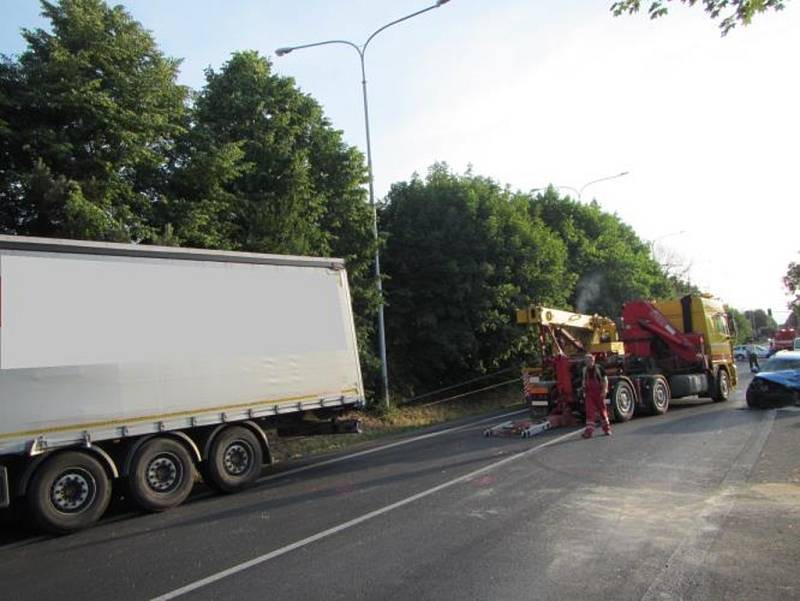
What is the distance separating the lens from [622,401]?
16156 mm

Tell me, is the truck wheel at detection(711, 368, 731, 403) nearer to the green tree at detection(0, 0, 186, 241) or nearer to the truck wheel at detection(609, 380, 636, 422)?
the truck wheel at detection(609, 380, 636, 422)

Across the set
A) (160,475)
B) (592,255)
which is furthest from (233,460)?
(592,255)

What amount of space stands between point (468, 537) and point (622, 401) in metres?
10.5

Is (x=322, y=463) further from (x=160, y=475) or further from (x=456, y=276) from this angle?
(x=456, y=276)

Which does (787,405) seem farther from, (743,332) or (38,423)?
(743,332)

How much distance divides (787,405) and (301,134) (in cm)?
1479

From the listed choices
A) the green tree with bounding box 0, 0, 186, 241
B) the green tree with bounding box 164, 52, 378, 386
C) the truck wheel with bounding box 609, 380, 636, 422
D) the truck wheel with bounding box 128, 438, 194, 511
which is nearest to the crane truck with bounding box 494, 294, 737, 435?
the truck wheel with bounding box 609, 380, 636, 422

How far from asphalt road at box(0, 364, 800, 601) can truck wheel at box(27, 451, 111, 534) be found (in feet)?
0.73

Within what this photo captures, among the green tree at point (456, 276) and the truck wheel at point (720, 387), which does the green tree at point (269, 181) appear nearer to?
the green tree at point (456, 276)

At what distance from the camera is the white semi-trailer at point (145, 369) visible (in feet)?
26.1

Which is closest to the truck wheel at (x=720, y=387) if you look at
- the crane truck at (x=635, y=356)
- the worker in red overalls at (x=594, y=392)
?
the crane truck at (x=635, y=356)

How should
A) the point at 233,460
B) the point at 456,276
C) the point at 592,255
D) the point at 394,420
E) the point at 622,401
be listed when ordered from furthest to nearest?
the point at 592,255
the point at 456,276
the point at 394,420
the point at 622,401
the point at 233,460

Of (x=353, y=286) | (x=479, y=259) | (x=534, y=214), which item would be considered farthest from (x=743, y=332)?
(x=353, y=286)

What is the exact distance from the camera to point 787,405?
17672 mm
